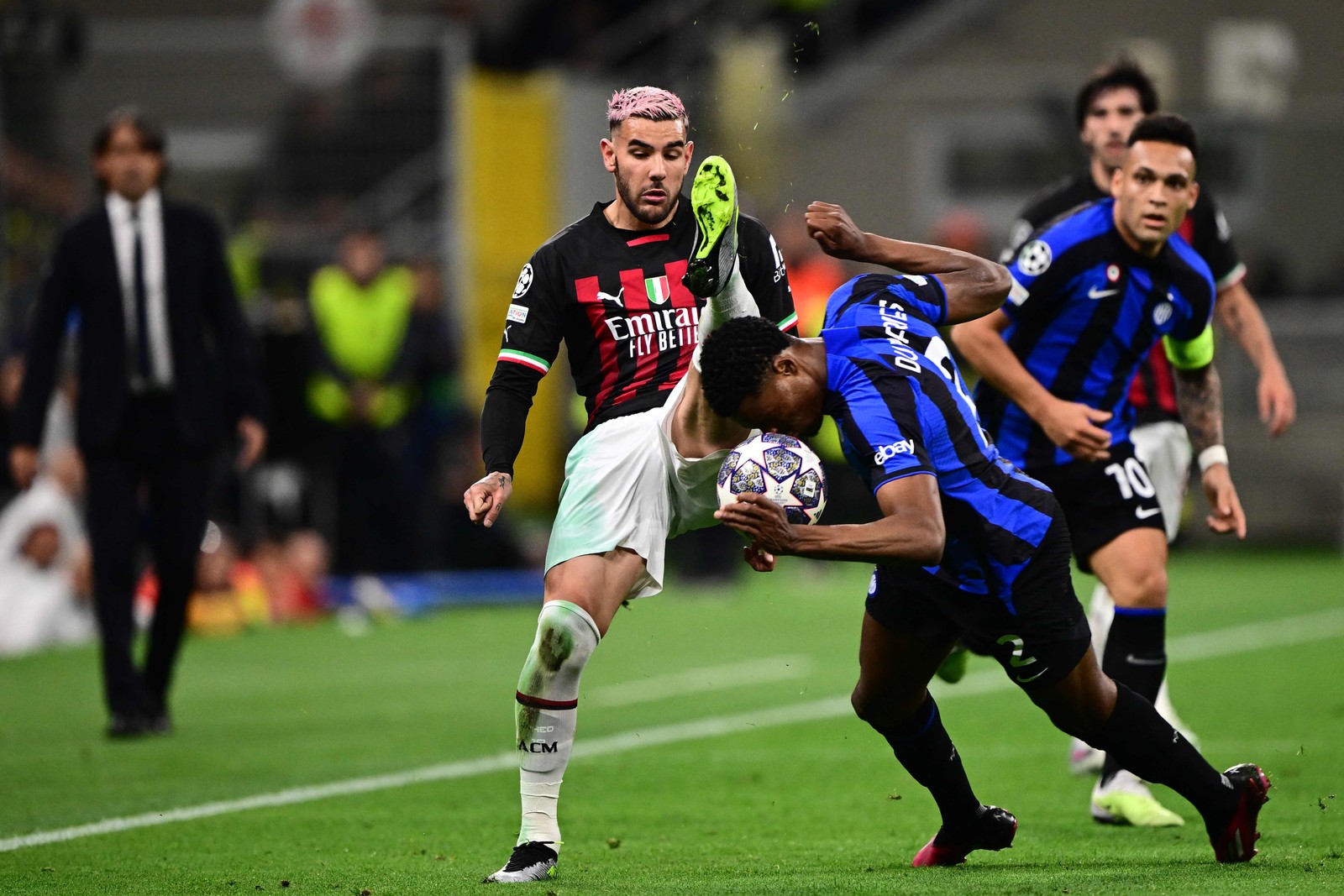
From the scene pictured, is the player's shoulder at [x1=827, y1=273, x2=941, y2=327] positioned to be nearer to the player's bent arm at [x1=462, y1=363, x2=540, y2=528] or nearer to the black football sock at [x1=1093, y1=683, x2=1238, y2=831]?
the player's bent arm at [x1=462, y1=363, x2=540, y2=528]

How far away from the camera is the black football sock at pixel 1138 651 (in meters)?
6.75

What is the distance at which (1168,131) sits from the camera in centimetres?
664

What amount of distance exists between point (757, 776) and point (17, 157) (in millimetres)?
11240

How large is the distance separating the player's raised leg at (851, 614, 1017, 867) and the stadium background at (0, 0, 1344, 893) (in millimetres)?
282

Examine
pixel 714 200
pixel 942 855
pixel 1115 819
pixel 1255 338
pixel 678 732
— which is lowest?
pixel 678 732

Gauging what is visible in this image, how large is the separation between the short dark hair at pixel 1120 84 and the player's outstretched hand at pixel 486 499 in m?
3.47

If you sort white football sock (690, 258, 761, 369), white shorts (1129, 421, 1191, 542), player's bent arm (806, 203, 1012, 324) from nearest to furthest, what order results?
player's bent arm (806, 203, 1012, 324) → white football sock (690, 258, 761, 369) → white shorts (1129, 421, 1191, 542)

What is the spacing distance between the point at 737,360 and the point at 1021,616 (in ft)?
3.48

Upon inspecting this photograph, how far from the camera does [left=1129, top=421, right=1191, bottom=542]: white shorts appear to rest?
7.64 m

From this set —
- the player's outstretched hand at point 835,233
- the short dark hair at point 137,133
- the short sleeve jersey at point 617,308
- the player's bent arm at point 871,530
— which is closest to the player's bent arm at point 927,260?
the player's outstretched hand at point 835,233

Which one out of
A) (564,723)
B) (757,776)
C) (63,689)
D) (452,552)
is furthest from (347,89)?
(564,723)

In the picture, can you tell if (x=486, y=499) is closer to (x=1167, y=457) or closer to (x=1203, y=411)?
(x=1203, y=411)

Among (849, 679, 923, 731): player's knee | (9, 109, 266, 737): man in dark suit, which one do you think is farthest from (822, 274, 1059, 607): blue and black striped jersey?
(9, 109, 266, 737): man in dark suit

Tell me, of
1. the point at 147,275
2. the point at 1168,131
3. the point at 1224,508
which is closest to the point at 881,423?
the point at 1224,508
